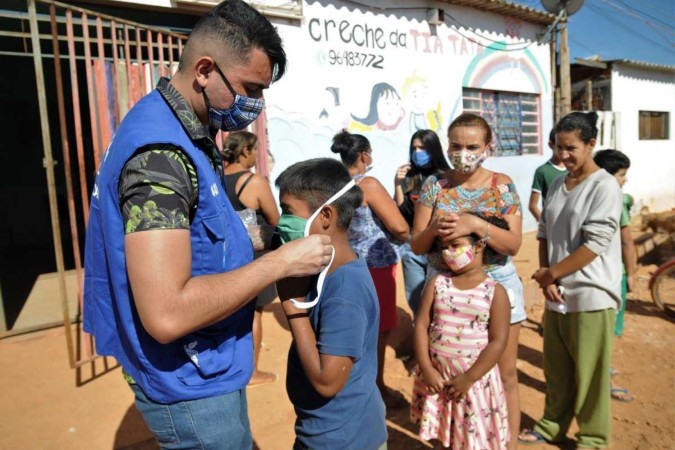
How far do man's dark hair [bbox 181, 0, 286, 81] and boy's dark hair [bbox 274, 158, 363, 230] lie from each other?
0.46 m

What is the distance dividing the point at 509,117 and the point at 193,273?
895 cm

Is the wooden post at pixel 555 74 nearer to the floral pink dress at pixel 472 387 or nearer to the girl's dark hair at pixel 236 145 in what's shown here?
the girl's dark hair at pixel 236 145

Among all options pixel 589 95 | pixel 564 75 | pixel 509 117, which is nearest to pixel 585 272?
pixel 509 117

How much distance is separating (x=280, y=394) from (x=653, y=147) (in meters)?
13.0

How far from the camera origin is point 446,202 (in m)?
2.61

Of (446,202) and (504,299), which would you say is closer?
(504,299)

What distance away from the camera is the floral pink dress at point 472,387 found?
2.21 m

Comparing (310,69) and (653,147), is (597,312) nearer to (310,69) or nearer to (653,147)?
(310,69)

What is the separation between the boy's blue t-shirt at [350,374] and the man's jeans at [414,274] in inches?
71.3

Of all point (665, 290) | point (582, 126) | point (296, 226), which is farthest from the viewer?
point (665, 290)

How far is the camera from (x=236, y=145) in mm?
3557

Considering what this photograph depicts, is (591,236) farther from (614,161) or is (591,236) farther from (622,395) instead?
(614,161)

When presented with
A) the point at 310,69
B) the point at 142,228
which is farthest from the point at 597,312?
the point at 310,69

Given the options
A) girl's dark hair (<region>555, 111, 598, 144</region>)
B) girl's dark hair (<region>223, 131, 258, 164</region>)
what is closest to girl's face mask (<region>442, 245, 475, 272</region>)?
girl's dark hair (<region>555, 111, 598, 144</region>)
